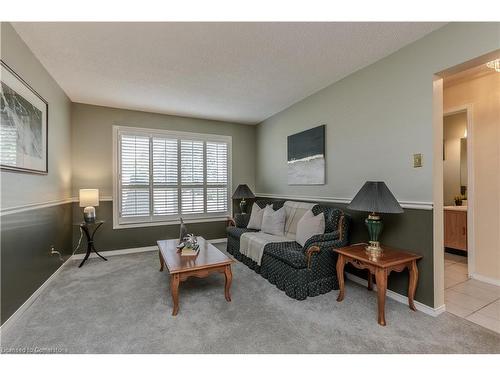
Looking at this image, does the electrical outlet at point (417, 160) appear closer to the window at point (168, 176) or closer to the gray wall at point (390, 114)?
the gray wall at point (390, 114)

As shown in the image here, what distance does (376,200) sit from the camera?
2.15m

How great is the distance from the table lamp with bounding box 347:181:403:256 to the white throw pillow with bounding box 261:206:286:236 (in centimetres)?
137

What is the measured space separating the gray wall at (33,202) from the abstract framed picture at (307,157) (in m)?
3.41

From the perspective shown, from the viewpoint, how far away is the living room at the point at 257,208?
6.19 ft

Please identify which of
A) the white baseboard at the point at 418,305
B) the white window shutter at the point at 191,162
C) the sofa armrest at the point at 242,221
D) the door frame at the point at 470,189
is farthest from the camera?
the white window shutter at the point at 191,162

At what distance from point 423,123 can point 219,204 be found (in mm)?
3786

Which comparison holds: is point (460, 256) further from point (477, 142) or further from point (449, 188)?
point (477, 142)

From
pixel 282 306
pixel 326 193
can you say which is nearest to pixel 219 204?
pixel 326 193

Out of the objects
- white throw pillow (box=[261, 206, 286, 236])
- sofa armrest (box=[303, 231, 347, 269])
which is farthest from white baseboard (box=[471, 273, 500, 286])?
white throw pillow (box=[261, 206, 286, 236])

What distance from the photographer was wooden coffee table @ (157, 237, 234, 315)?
85.0 inches

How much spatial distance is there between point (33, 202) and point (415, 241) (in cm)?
395

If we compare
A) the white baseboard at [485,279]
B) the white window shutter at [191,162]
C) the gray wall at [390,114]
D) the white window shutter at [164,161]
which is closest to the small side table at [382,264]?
the gray wall at [390,114]
